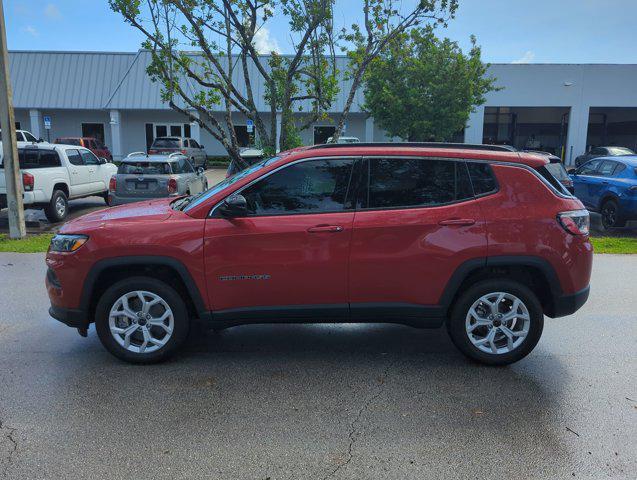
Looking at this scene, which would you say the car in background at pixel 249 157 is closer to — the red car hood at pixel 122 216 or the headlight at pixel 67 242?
the red car hood at pixel 122 216

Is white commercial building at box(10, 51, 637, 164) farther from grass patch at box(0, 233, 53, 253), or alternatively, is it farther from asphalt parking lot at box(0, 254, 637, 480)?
asphalt parking lot at box(0, 254, 637, 480)

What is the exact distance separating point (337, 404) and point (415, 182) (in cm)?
193

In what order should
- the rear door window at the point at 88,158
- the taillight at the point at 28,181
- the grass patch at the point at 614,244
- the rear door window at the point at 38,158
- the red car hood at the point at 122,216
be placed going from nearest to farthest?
1. the red car hood at the point at 122,216
2. the grass patch at the point at 614,244
3. the taillight at the point at 28,181
4. the rear door window at the point at 38,158
5. the rear door window at the point at 88,158

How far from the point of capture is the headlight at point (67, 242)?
14.3 feet

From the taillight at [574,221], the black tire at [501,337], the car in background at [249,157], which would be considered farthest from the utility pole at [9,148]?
the taillight at [574,221]

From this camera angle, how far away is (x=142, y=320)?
174 inches

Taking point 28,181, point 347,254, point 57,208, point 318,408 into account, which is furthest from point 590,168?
point 28,181

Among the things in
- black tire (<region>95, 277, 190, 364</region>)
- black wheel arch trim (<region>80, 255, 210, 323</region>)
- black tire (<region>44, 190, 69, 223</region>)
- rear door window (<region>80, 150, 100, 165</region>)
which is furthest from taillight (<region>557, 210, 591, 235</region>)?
rear door window (<region>80, 150, 100, 165</region>)

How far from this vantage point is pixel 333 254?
430 centimetres

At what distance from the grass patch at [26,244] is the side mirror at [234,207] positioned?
6587 millimetres

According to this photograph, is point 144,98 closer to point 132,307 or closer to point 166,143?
point 166,143

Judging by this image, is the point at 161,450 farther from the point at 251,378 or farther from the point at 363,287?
the point at 363,287

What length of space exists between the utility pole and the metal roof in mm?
24229

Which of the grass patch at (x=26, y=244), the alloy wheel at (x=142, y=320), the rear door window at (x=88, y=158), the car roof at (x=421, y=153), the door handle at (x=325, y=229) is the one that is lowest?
the grass patch at (x=26, y=244)
